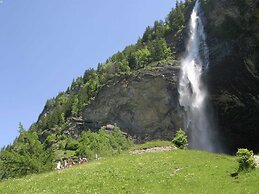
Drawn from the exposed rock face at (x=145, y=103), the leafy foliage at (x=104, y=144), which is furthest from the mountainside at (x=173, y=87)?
the leafy foliage at (x=104, y=144)

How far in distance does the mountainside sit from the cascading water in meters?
2.02

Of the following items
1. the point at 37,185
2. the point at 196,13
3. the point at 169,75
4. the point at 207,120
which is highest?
the point at 196,13

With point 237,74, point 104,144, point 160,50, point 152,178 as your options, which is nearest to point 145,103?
point 104,144

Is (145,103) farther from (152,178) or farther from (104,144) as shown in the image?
(152,178)

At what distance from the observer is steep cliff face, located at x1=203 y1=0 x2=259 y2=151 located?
273 ft

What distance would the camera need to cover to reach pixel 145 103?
10706 centimetres

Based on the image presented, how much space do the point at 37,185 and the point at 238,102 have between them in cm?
5830

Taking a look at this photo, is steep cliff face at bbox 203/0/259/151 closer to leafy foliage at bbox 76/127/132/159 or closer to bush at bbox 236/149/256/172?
leafy foliage at bbox 76/127/132/159

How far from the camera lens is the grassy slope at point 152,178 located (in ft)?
94.6

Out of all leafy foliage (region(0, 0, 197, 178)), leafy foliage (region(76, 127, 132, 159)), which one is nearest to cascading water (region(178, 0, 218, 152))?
leafy foliage (region(0, 0, 197, 178))

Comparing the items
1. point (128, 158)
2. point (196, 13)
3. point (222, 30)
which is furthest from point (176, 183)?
point (196, 13)

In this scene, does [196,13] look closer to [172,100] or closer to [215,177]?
[172,100]

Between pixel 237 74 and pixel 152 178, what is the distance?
2270 inches

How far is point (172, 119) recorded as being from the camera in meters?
101
